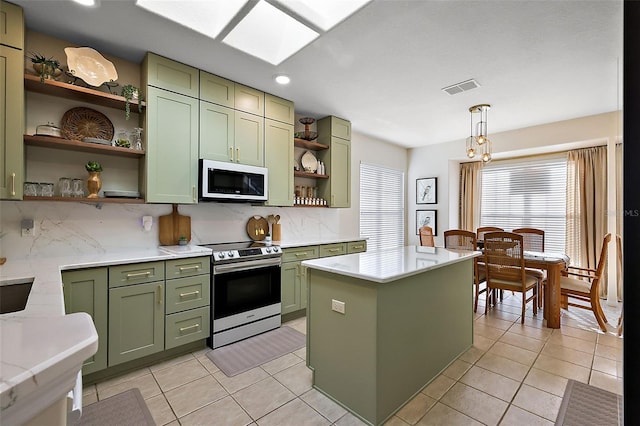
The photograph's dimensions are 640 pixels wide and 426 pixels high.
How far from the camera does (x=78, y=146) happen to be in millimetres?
2332

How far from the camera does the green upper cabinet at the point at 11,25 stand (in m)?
1.98

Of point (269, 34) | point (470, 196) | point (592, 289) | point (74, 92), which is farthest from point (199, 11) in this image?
point (470, 196)

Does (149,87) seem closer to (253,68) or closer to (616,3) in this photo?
(253,68)

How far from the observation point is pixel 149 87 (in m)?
2.59

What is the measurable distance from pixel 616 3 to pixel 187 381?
13.2 ft

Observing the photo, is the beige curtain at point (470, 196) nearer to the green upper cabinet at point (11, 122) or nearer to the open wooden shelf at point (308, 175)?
the open wooden shelf at point (308, 175)

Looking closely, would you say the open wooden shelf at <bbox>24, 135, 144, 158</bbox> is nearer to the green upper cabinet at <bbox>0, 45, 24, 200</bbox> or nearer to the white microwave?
the green upper cabinet at <bbox>0, 45, 24, 200</bbox>

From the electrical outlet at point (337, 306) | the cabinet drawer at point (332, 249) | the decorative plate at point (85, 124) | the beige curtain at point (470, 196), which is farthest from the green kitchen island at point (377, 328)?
the beige curtain at point (470, 196)

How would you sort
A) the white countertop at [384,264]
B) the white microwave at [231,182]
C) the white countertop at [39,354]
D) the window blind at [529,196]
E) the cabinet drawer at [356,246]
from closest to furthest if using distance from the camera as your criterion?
the white countertop at [39,354] → the white countertop at [384,264] → the white microwave at [231,182] → the cabinet drawer at [356,246] → the window blind at [529,196]

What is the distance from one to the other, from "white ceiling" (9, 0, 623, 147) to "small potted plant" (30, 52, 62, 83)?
0.26 metres

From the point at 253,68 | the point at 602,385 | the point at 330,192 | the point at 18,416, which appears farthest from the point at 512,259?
the point at 18,416

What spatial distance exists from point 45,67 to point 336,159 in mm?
3169

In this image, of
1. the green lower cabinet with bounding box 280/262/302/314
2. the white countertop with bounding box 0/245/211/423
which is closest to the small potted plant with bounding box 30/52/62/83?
the white countertop with bounding box 0/245/211/423

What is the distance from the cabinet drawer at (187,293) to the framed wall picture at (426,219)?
14.8 feet
